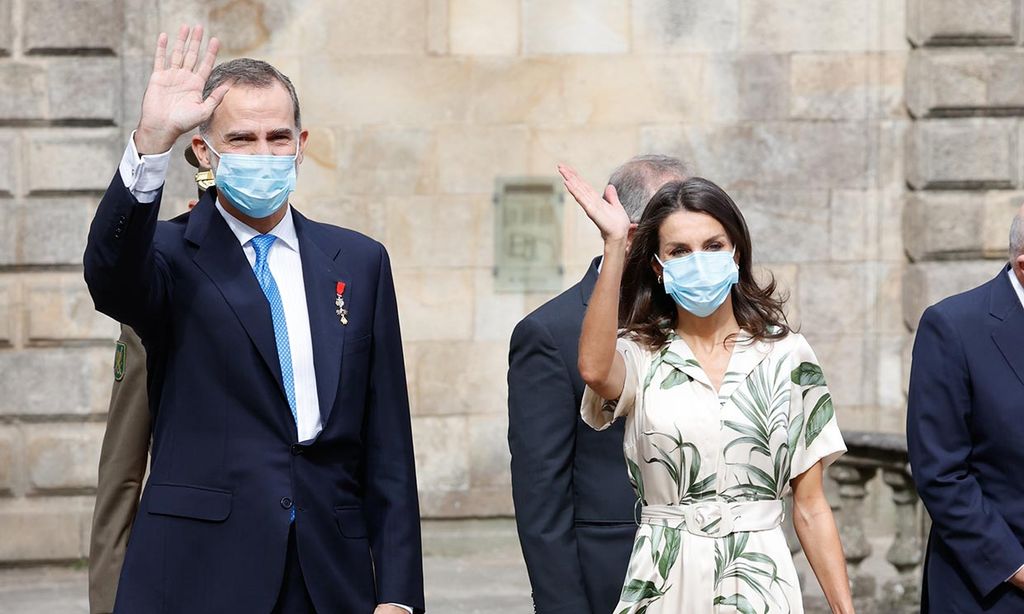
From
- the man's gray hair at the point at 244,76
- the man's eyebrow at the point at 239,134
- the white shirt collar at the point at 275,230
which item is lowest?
the white shirt collar at the point at 275,230

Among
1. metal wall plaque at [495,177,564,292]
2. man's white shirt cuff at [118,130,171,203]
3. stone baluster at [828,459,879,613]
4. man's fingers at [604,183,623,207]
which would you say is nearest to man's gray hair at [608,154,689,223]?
man's fingers at [604,183,623,207]

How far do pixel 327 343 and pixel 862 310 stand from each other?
5714mm

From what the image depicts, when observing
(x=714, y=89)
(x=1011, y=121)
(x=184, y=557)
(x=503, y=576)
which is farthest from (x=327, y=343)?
(x=1011, y=121)

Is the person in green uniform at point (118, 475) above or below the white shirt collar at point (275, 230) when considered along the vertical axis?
below

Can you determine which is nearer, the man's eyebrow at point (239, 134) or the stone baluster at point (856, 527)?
the man's eyebrow at point (239, 134)

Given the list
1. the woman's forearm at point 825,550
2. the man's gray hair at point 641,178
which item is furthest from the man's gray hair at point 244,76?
the woman's forearm at point 825,550

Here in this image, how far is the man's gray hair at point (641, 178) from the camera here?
4.34m

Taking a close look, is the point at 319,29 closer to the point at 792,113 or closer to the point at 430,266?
the point at 430,266

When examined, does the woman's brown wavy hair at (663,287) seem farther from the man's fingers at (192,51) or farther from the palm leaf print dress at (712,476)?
the man's fingers at (192,51)

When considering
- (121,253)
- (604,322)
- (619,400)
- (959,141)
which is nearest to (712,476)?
(619,400)

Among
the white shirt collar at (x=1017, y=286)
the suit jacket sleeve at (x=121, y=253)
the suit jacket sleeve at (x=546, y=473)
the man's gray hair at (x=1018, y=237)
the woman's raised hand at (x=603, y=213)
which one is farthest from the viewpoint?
the white shirt collar at (x=1017, y=286)

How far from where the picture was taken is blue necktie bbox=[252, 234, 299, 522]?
3.69 m

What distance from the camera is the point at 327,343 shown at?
375 cm

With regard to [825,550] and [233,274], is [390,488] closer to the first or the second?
[233,274]
